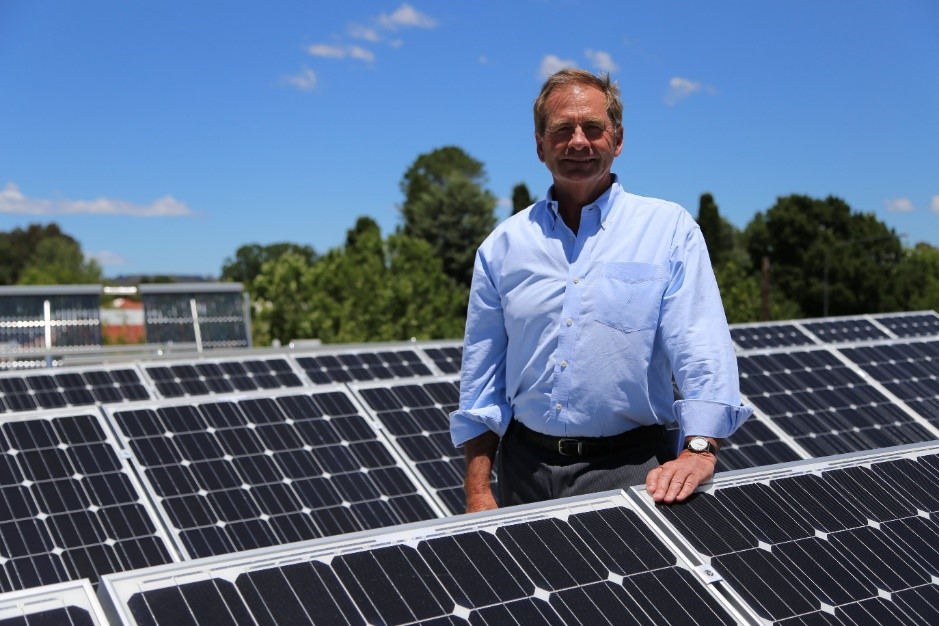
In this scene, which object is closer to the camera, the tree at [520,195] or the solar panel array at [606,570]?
the solar panel array at [606,570]

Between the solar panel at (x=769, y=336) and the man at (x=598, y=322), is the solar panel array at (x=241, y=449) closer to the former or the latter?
the man at (x=598, y=322)

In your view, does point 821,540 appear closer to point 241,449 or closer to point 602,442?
point 602,442

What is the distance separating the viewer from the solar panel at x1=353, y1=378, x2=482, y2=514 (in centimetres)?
856

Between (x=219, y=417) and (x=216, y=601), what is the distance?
5.98 metres

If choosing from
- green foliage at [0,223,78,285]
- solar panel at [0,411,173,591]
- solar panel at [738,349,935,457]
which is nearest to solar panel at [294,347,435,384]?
solar panel at [738,349,935,457]

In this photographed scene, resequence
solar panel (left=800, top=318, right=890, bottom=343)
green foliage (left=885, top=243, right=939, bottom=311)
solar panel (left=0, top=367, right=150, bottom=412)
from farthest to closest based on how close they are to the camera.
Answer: green foliage (left=885, top=243, right=939, bottom=311) → solar panel (left=800, top=318, right=890, bottom=343) → solar panel (left=0, top=367, right=150, bottom=412)

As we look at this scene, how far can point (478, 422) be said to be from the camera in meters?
4.47

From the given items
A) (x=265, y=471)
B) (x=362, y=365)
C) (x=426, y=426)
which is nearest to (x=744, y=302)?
(x=362, y=365)

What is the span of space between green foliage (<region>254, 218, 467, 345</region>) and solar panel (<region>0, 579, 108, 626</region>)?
143ft

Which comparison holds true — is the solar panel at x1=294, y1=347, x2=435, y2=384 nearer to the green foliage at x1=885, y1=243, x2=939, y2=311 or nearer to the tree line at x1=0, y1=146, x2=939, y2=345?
the tree line at x1=0, y1=146, x2=939, y2=345

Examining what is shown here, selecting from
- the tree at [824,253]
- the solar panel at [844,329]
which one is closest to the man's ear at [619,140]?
the solar panel at [844,329]

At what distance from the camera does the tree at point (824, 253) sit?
61938 mm

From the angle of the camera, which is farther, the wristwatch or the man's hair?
the man's hair

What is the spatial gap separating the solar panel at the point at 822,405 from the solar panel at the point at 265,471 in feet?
13.8
